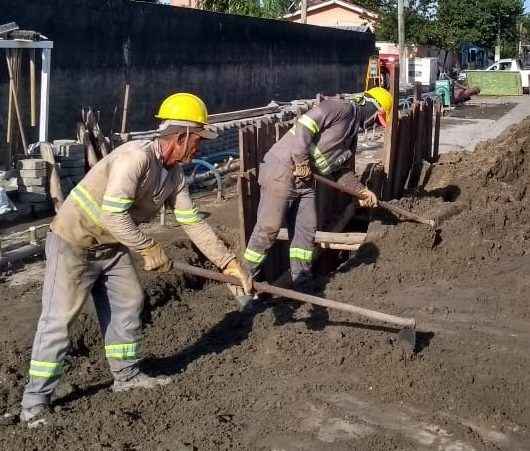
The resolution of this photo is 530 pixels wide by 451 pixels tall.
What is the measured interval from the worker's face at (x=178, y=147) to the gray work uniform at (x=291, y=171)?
2.20 meters

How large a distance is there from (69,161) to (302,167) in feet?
16.2

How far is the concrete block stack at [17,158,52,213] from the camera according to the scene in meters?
9.58

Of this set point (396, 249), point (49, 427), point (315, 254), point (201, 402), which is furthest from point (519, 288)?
point (49, 427)

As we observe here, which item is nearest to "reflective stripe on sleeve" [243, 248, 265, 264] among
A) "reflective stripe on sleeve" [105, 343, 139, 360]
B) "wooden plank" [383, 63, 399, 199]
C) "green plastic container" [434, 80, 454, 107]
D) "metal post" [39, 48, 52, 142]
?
"reflective stripe on sleeve" [105, 343, 139, 360]

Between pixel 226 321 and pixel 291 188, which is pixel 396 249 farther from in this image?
pixel 226 321

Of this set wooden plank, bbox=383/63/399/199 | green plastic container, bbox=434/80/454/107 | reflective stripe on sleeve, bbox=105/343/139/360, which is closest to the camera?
reflective stripe on sleeve, bbox=105/343/139/360

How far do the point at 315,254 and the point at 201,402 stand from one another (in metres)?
3.12

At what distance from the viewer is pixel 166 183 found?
4.27m

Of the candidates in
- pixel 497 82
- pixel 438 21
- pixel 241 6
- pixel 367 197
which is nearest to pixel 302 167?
pixel 367 197

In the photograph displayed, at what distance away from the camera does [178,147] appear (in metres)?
4.14

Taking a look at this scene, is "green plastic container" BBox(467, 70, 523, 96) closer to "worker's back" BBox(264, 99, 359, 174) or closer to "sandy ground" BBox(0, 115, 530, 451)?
"sandy ground" BBox(0, 115, 530, 451)

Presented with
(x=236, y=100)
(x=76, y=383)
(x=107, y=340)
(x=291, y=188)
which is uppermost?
(x=236, y=100)

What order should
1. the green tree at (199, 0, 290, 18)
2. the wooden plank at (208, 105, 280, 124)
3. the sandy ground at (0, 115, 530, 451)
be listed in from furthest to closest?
the green tree at (199, 0, 290, 18)
the wooden plank at (208, 105, 280, 124)
the sandy ground at (0, 115, 530, 451)

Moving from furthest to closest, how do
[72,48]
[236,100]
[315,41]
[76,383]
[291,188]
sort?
[315,41] → [236,100] → [72,48] → [291,188] → [76,383]
